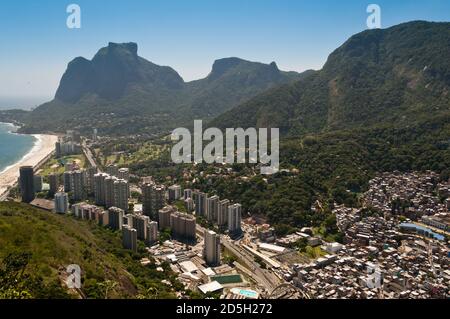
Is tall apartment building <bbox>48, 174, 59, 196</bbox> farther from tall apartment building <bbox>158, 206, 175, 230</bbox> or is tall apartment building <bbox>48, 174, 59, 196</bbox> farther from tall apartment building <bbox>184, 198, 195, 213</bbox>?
tall apartment building <bbox>158, 206, 175, 230</bbox>

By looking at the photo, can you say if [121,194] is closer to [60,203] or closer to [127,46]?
[60,203]

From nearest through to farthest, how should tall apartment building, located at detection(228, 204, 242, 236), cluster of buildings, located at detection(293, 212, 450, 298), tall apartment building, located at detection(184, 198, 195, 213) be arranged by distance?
cluster of buildings, located at detection(293, 212, 450, 298)
tall apartment building, located at detection(228, 204, 242, 236)
tall apartment building, located at detection(184, 198, 195, 213)

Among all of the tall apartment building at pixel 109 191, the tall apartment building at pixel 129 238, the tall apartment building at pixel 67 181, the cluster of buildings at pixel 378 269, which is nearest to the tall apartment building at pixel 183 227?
the tall apartment building at pixel 129 238

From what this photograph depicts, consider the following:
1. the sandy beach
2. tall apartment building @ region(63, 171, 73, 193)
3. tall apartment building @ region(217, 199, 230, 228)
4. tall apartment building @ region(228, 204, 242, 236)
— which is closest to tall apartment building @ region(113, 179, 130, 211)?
tall apartment building @ region(63, 171, 73, 193)

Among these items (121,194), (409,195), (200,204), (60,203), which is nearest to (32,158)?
(60,203)
